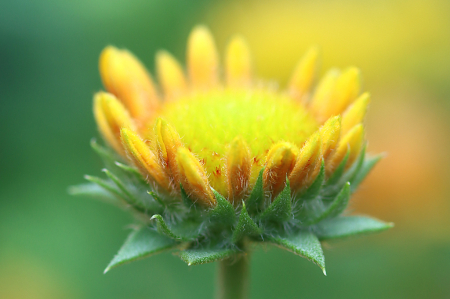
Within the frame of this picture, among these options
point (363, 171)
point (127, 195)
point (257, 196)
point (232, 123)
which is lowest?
point (363, 171)

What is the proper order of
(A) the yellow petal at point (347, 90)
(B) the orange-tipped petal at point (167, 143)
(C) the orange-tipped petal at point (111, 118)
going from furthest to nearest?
(A) the yellow petal at point (347, 90) < (C) the orange-tipped petal at point (111, 118) < (B) the orange-tipped petal at point (167, 143)

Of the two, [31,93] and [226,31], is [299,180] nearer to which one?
[31,93]

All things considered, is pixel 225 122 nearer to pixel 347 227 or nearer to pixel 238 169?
pixel 238 169

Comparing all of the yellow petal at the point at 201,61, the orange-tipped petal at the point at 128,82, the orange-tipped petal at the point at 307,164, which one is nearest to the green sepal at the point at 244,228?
the orange-tipped petal at the point at 307,164

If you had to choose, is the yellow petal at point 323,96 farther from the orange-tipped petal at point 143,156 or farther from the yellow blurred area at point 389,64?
the yellow blurred area at point 389,64

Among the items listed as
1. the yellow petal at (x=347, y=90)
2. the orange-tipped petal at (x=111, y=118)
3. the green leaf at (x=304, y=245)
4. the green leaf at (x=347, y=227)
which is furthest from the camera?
the yellow petal at (x=347, y=90)

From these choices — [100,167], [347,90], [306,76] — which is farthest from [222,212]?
[100,167]
